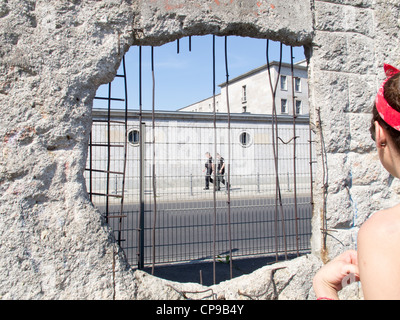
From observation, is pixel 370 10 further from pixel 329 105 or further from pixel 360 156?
pixel 360 156

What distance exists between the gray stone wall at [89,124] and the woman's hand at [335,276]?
1.32 metres

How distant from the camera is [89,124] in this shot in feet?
7.22

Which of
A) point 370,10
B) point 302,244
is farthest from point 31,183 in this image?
point 302,244

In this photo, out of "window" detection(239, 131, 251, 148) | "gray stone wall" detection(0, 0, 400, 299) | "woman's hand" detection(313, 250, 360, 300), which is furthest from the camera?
"window" detection(239, 131, 251, 148)

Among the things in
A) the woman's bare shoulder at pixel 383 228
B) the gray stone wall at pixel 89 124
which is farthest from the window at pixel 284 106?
the woman's bare shoulder at pixel 383 228

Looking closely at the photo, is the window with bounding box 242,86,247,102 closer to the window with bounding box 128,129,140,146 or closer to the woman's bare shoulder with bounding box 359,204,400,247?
the window with bounding box 128,129,140,146

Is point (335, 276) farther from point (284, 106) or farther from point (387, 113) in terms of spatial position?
point (284, 106)

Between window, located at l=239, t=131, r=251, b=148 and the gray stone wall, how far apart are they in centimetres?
338

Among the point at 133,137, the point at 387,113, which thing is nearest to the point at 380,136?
the point at 387,113

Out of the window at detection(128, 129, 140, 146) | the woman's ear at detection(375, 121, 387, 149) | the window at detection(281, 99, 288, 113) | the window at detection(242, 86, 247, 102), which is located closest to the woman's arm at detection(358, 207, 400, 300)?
the woman's ear at detection(375, 121, 387, 149)

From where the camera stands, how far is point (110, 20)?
87.1 inches

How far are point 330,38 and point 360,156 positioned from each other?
3.18 ft

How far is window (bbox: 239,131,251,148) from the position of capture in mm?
6113

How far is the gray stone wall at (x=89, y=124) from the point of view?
6.48ft
